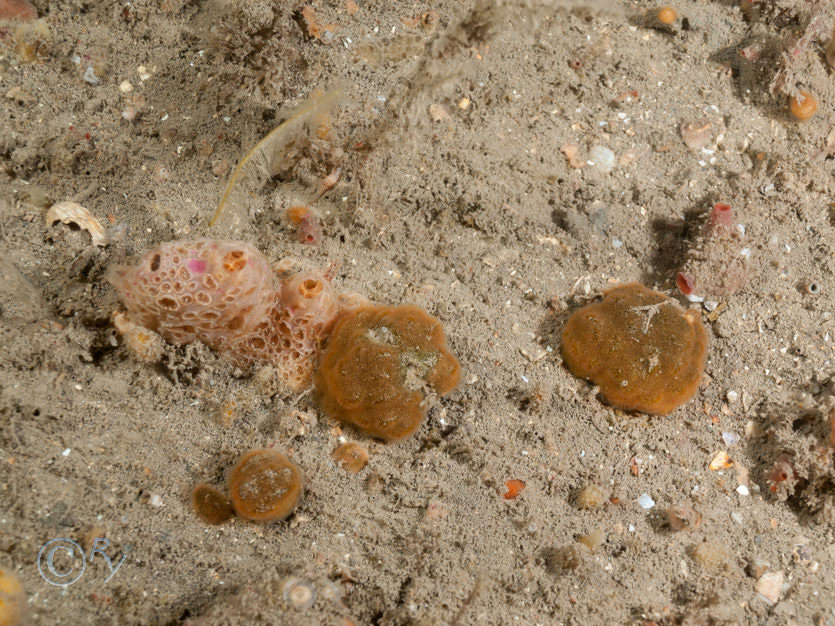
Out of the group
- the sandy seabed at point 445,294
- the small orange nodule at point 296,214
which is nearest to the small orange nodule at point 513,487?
the sandy seabed at point 445,294

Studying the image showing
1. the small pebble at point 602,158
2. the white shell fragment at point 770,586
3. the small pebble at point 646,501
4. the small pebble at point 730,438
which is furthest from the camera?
the small pebble at point 602,158

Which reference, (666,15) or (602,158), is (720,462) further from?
(666,15)

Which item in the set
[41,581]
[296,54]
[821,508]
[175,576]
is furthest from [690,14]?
[41,581]

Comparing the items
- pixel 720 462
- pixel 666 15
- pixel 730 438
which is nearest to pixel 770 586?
pixel 720 462

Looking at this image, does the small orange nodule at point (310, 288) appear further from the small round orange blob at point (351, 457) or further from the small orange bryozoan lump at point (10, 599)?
the small orange bryozoan lump at point (10, 599)

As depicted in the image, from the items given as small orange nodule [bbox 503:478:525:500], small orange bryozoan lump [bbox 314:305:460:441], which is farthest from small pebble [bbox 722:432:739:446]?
small orange bryozoan lump [bbox 314:305:460:441]

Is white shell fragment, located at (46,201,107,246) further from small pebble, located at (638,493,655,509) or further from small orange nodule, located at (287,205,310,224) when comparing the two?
small pebble, located at (638,493,655,509)
